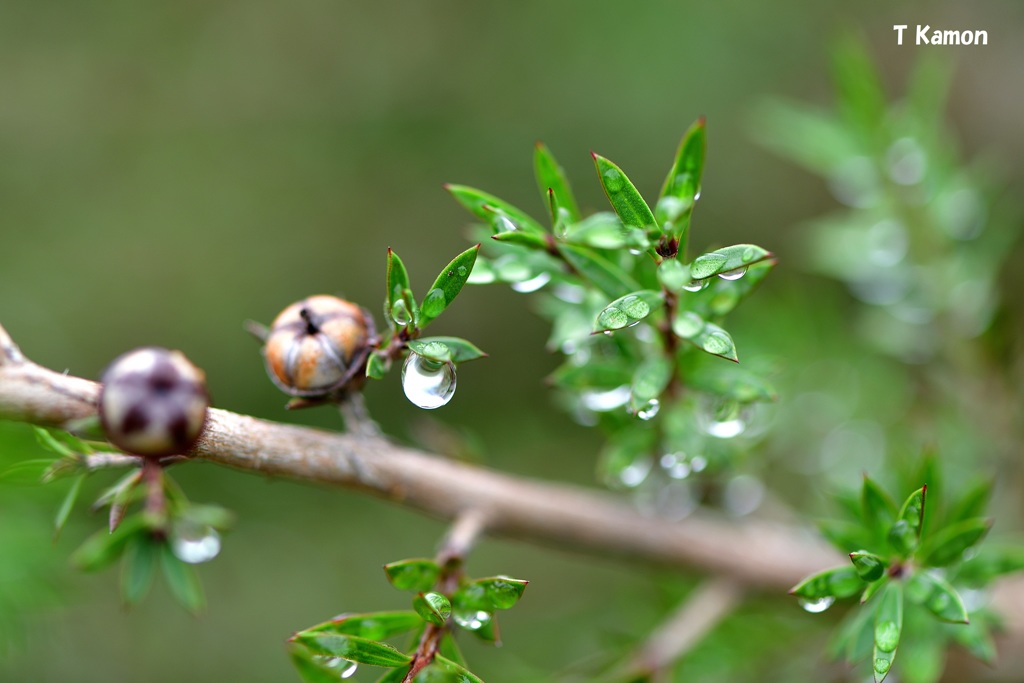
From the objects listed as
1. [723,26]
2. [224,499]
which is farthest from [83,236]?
[723,26]

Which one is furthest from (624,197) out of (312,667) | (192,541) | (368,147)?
(368,147)

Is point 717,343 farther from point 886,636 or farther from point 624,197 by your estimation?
point 886,636

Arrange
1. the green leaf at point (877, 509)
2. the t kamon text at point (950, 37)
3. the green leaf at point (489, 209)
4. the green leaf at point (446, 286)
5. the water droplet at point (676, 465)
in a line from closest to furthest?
the green leaf at point (446, 286) < the green leaf at point (489, 209) < the green leaf at point (877, 509) < the water droplet at point (676, 465) < the t kamon text at point (950, 37)

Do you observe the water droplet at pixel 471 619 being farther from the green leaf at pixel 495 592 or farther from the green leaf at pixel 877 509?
the green leaf at pixel 877 509

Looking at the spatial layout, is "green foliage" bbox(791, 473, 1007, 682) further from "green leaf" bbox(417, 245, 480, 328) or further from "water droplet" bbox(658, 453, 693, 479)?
"green leaf" bbox(417, 245, 480, 328)

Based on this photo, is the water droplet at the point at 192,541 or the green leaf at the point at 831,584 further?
the water droplet at the point at 192,541

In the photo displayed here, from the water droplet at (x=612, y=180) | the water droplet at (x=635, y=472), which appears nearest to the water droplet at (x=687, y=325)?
the water droplet at (x=612, y=180)

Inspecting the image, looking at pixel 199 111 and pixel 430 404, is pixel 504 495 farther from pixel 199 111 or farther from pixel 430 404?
pixel 199 111
